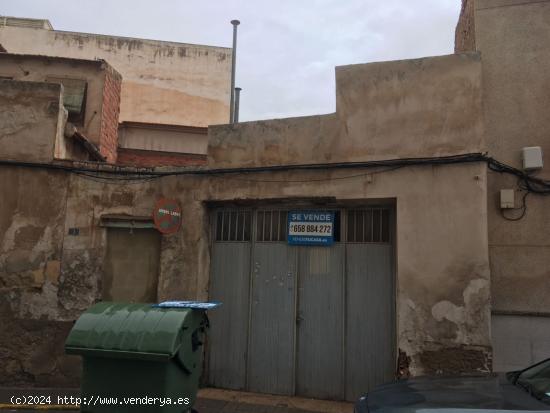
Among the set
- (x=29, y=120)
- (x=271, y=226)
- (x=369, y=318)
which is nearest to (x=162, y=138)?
(x=29, y=120)

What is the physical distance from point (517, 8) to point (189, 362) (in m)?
6.12

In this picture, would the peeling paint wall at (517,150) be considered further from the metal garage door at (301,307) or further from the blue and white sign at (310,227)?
the blue and white sign at (310,227)

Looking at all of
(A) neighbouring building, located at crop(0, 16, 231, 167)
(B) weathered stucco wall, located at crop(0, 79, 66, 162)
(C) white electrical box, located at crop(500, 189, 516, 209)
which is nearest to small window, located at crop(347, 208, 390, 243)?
(C) white electrical box, located at crop(500, 189, 516, 209)

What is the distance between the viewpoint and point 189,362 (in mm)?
4582

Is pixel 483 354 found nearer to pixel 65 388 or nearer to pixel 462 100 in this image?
pixel 462 100

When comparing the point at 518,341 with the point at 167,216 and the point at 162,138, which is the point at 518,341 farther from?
the point at 162,138

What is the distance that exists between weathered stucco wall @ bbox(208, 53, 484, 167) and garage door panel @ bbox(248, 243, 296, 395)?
148 centimetres

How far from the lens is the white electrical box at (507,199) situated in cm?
594

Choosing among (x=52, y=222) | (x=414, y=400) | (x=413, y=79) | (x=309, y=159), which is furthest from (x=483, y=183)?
(x=52, y=222)

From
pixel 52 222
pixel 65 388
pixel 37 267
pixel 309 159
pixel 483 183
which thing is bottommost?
pixel 65 388

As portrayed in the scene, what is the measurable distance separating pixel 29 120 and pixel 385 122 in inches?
216

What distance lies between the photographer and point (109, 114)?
39.5 ft

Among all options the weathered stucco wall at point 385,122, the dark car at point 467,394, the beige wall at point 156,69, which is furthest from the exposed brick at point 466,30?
the beige wall at point 156,69

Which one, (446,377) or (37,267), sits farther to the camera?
(37,267)
